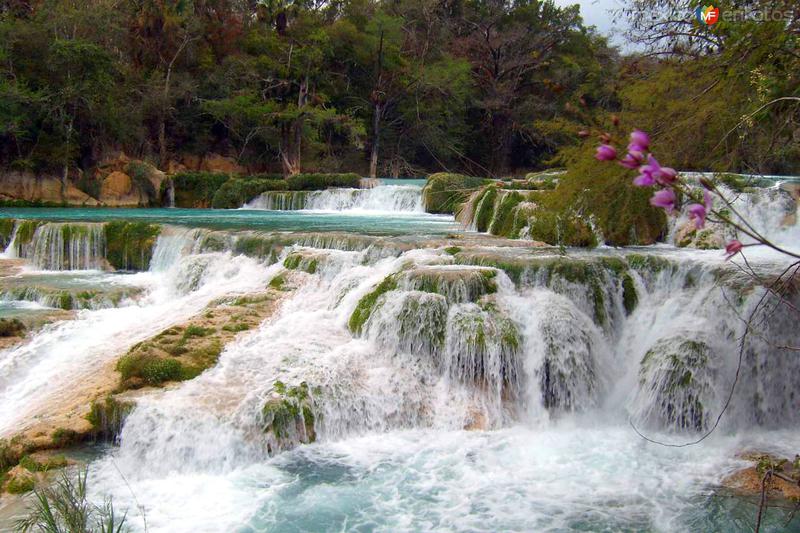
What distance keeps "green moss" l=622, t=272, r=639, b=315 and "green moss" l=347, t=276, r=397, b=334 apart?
2.99 m

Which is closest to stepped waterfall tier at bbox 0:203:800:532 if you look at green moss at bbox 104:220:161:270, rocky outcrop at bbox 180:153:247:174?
green moss at bbox 104:220:161:270

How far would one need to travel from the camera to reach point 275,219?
17.0 m

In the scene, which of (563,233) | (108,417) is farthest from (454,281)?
(108,417)

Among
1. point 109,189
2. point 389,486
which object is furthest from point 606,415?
point 109,189

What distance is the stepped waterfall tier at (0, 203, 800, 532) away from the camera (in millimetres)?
5605

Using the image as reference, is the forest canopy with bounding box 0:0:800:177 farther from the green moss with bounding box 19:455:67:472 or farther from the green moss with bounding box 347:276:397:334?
the green moss with bounding box 19:455:67:472

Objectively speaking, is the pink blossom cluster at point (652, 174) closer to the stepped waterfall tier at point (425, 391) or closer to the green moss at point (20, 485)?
the stepped waterfall tier at point (425, 391)

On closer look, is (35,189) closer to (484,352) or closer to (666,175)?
(484,352)

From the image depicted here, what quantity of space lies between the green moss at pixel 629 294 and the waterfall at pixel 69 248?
32.6 ft

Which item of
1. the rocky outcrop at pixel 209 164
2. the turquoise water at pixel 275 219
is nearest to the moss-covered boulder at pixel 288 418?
the turquoise water at pixel 275 219

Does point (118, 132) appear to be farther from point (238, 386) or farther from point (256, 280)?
point (238, 386)

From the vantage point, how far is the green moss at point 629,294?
859 cm

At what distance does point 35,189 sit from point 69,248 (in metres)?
9.74

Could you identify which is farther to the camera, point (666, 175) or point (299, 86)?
point (299, 86)
